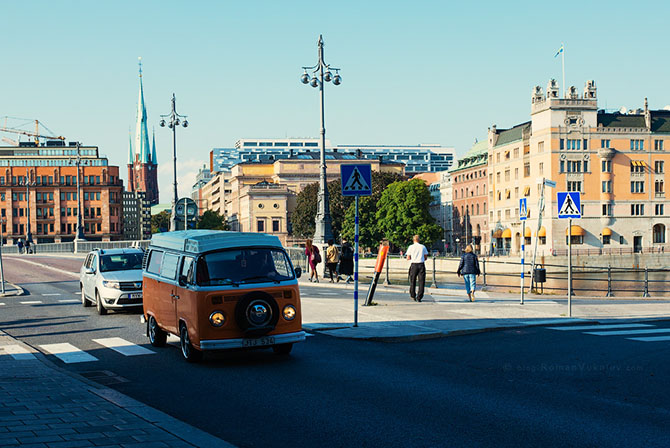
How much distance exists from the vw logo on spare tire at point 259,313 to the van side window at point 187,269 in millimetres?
1065

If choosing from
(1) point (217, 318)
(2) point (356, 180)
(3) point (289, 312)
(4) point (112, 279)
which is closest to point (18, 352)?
(1) point (217, 318)

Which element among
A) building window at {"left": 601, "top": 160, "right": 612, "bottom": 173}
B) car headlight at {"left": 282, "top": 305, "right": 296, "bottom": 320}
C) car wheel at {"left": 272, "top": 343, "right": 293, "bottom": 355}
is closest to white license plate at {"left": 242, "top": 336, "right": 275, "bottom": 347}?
car headlight at {"left": 282, "top": 305, "right": 296, "bottom": 320}

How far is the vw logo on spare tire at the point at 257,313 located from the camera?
1160 centimetres

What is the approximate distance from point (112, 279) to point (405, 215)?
276ft

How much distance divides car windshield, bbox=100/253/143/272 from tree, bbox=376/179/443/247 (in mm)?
80697

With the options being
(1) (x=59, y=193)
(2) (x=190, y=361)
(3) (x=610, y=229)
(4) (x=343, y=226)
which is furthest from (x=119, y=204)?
(2) (x=190, y=361)

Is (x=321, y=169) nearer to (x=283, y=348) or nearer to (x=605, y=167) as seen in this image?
(x=283, y=348)

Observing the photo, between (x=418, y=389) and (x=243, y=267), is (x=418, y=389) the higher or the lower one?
the lower one

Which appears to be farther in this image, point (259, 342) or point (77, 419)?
point (259, 342)

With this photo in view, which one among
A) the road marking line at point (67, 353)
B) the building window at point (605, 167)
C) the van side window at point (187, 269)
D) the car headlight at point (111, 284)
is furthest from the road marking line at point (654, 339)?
the building window at point (605, 167)

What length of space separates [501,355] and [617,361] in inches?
67.7

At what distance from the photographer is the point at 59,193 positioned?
158 meters

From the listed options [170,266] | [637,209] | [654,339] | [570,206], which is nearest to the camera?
[170,266]

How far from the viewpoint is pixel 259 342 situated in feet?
38.7
